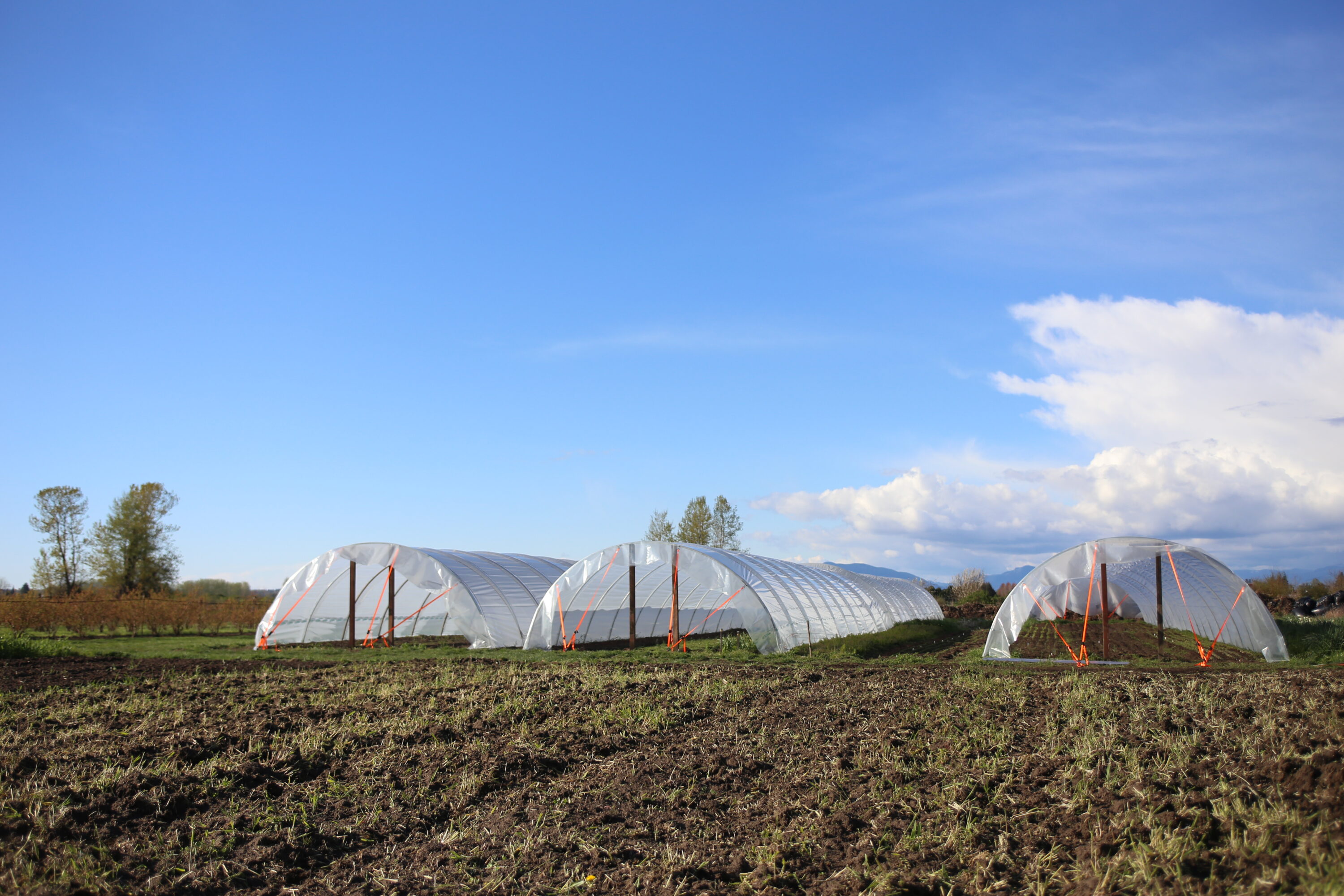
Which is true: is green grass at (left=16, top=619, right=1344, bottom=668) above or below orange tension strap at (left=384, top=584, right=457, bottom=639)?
below

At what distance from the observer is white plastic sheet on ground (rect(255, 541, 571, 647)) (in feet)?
61.4

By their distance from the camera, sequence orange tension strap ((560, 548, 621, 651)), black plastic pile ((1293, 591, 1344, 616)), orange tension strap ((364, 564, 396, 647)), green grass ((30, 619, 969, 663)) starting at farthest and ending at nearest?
black plastic pile ((1293, 591, 1344, 616)) < orange tension strap ((364, 564, 396, 647)) < orange tension strap ((560, 548, 621, 651)) < green grass ((30, 619, 969, 663))

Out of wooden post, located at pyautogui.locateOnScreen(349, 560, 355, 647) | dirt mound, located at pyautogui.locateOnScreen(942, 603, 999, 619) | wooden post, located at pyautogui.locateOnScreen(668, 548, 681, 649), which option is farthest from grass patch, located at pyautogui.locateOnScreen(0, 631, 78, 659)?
dirt mound, located at pyautogui.locateOnScreen(942, 603, 999, 619)

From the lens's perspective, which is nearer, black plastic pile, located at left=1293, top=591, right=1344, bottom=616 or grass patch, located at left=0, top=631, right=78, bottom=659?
grass patch, located at left=0, top=631, right=78, bottom=659

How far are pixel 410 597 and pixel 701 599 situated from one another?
8.06m

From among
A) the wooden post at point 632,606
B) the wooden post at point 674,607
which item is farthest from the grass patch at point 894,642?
the wooden post at point 632,606

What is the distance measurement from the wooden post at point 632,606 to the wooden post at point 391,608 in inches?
221

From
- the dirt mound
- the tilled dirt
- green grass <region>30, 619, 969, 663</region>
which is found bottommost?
the dirt mound

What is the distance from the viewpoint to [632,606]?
1820cm

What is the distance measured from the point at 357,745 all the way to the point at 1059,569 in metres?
12.9

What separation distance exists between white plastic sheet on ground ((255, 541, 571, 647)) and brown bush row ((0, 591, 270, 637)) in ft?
25.1

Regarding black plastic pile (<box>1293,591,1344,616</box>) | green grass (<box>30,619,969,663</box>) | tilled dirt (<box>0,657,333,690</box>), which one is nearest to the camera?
tilled dirt (<box>0,657,333,690</box>)

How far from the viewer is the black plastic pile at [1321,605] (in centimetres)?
3241

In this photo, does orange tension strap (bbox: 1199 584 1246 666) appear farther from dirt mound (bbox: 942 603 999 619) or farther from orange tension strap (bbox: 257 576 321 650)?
dirt mound (bbox: 942 603 999 619)
